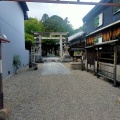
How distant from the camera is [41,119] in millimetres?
4270

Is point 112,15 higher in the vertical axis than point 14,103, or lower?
higher

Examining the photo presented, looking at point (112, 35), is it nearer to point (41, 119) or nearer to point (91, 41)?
point (91, 41)

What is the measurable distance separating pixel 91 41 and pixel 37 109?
1019 cm

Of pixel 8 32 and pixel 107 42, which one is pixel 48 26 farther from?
pixel 107 42

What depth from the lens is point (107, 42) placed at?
898cm

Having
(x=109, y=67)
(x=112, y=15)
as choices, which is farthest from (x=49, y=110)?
(x=112, y=15)

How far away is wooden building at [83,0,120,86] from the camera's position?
8532 mm

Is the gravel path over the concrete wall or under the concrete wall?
under

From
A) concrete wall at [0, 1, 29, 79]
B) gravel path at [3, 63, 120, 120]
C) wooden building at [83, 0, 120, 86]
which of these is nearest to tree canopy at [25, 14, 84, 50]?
concrete wall at [0, 1, 29, 79]

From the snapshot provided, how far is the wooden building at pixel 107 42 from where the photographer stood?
28.0 feet

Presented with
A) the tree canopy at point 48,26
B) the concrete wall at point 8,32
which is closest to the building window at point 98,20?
the concrete wall at point 8,32

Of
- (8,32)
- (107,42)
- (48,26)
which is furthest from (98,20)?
(48,26)

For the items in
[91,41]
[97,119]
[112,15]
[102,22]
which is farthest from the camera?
[91,41]

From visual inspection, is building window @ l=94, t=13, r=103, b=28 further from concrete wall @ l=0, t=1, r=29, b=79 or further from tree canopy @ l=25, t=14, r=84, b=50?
tree canopy @ l=25, t=14, r=84, b=50
